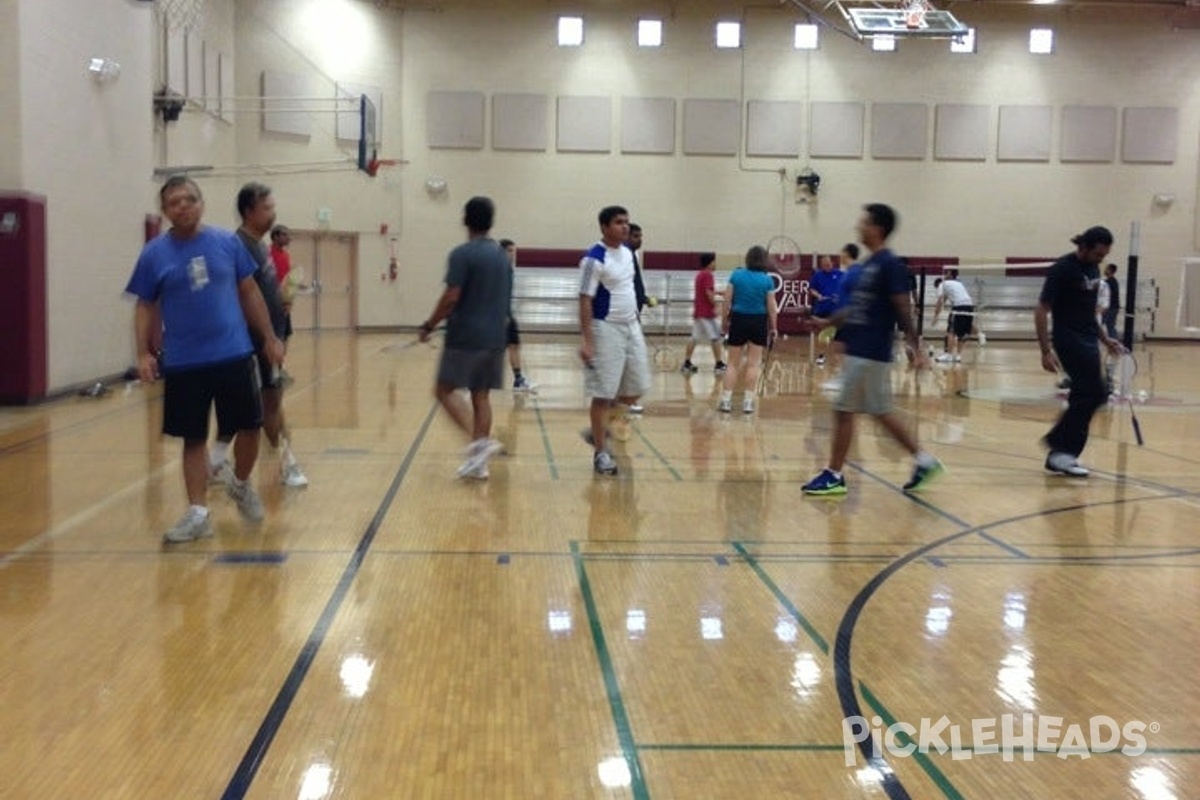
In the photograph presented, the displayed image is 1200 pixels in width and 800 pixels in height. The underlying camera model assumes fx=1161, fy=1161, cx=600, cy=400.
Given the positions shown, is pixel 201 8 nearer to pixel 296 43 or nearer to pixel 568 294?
pixel 296 43

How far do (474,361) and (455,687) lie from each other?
12.8 ft

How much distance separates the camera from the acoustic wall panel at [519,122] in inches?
1111

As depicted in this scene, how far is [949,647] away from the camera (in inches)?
172

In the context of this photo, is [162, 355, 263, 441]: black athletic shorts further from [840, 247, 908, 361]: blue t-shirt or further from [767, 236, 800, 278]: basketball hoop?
[767, 236, 800, 278]: basketball hoop

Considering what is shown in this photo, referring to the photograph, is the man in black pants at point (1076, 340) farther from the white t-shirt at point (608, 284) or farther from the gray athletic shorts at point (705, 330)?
the gray athletic shorts at point (705, 330)

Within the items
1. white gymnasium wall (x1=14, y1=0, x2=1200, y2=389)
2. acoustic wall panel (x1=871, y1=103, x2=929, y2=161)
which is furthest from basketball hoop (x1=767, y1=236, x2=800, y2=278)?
acoustic wall panel (x1=871, y1=103, x2=929, y2=161)

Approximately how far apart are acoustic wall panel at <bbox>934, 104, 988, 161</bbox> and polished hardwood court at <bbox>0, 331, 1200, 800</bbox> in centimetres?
2141

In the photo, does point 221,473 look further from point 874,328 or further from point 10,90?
point 10,90

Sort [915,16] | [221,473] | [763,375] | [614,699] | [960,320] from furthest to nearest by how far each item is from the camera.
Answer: [915,16]
[960,320]
[763,375]
[221,473]
[614,699]

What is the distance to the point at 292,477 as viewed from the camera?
7.52m

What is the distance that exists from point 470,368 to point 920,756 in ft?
15.4

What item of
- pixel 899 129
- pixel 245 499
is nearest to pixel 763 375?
pixel 245 499

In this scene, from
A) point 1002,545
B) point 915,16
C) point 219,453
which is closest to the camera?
point 1002,545

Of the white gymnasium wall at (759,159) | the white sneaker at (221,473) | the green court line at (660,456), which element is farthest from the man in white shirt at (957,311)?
the white sneaker at (221,473)
